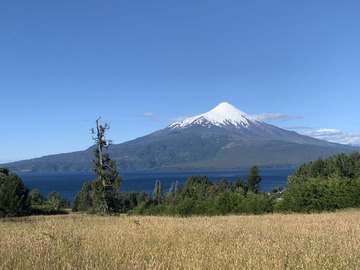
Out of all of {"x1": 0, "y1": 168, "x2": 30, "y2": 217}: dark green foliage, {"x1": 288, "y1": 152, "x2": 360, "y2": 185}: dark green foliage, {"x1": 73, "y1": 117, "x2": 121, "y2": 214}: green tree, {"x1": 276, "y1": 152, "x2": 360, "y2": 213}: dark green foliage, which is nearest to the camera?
{"x1": 276, "y1": 152, "x2": 360, "y2": 213}: dark green foliage

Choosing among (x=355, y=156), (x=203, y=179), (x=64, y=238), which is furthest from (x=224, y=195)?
(x=203, y=179)

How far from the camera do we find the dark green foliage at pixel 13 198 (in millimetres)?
59938

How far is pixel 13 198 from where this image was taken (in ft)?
198

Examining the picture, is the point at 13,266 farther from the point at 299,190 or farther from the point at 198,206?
the point at 198,206

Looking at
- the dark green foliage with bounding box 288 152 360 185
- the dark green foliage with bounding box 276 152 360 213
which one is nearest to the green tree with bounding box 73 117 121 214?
the dark green foliage with bounding box 276 152 360 213

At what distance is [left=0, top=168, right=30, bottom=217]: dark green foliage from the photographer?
5994 centimetres

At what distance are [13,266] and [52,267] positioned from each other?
59 centimetres

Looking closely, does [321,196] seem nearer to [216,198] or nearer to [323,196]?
[323,196]

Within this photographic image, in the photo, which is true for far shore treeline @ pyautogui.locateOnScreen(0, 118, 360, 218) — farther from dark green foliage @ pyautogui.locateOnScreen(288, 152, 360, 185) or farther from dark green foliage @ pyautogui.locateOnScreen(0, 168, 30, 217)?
dark green foliage @ pyautogui.locateOnScreen(288, 152, 360, 185)

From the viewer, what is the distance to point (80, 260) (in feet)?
18.2

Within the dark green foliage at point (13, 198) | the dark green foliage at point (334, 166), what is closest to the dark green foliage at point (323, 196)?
the dark green foliage at point (13, 198)

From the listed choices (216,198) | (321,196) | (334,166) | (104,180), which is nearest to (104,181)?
(104,180)

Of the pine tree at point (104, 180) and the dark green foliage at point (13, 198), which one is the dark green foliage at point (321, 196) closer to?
the pine tree at point (104, 180)

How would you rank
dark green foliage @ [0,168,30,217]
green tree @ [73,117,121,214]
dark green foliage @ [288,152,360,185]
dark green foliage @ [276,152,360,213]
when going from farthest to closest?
dark green foliage @ [288,152,360,185] < dark green foliage @ [0,168,30,217] < green tree @ [73,117,121,214] < dark green foliage @ [276,152,360,213]
